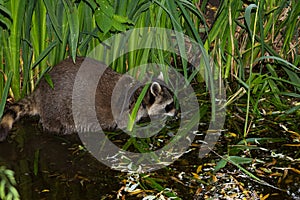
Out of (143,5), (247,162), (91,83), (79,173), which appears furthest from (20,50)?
(247,162)

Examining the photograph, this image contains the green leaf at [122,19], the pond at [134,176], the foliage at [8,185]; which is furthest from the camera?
the green leaf at [122,19]

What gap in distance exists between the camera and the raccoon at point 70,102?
3590 mm

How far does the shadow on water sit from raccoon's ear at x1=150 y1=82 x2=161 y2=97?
24.9 inches

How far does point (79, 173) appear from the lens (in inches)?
121

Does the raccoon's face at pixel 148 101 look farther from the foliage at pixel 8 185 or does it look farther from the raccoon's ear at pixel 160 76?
the foliage at pixel 8 185

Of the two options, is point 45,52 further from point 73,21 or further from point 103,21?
point 103,21

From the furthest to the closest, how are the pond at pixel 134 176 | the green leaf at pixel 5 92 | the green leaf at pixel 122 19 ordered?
the green leaf at pixel 5 92
the green leaf at pixel 122 19
the pond at pixel 134 176

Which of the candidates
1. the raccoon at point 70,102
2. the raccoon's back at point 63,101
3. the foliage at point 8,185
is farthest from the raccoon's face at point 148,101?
the foliage at point 8,185

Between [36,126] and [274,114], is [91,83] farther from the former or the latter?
[274,114]

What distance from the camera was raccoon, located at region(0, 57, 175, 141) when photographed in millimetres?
3590

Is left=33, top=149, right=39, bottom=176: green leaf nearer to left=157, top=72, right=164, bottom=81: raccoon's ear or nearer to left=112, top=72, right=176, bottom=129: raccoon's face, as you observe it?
left=112, top=72, right=176, bottom=129: raccoon's face

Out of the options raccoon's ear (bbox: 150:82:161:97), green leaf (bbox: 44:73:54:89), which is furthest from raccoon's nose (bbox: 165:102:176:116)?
green leaf (bbox: 44:73:54:89)

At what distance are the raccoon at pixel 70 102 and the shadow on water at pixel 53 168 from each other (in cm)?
11

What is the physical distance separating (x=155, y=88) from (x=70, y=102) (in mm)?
586
